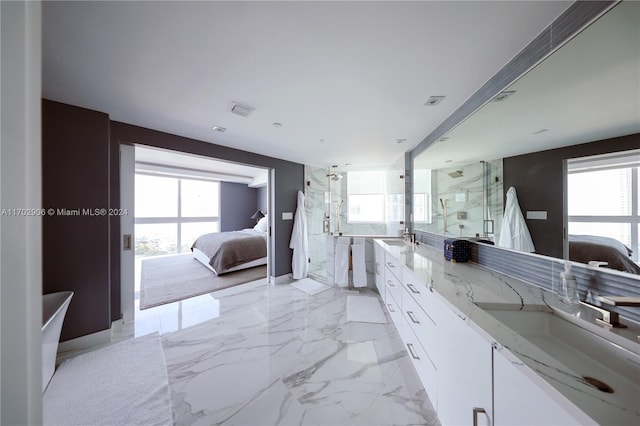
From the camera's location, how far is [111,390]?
1.52 m

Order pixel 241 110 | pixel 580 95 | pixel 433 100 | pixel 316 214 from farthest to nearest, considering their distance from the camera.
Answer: pixel 316 214 → pixel 241 110 → pixel 433 100 → pixel 580 95

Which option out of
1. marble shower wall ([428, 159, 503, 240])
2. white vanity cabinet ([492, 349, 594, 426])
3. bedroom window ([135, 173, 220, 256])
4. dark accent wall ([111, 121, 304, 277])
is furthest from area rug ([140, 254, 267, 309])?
white vanity cabinet ([492, 349, 594, 426])

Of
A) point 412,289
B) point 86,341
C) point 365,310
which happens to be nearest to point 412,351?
point 412,289

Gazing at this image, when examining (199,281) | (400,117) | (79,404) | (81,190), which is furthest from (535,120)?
(199,281)

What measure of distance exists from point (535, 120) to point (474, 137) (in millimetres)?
577

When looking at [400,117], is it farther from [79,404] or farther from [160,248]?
[160,248]

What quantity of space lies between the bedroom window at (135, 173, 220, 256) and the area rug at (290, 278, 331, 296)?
420 cm

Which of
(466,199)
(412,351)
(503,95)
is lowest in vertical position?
(412,351)

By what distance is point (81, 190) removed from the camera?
1.96m

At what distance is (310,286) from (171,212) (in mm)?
4696

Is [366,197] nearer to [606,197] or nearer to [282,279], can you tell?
[282,279]

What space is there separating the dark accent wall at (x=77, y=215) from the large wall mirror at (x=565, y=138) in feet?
11.3

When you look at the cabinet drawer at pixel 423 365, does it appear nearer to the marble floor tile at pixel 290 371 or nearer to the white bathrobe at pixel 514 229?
the marble floor tile at pixel 290 371

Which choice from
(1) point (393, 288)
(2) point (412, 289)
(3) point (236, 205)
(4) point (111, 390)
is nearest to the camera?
(4) point (111, 390)
